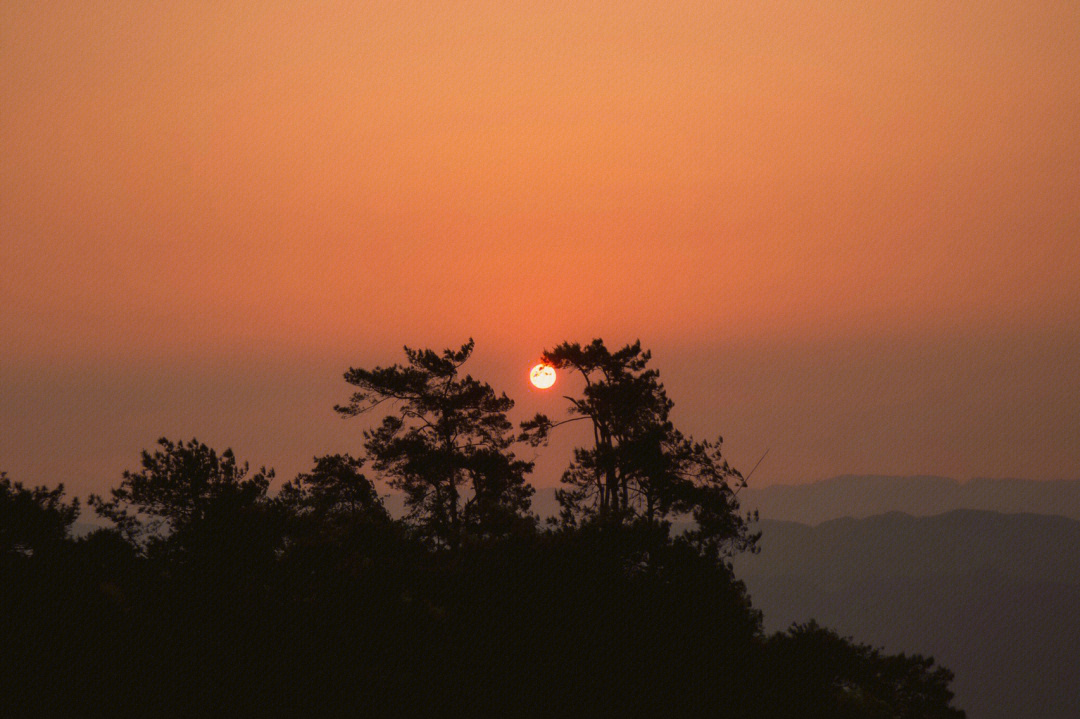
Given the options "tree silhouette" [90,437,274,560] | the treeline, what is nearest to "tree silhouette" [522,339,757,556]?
the treeline

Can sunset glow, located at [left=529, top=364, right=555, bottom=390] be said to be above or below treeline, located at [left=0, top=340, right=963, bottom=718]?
above

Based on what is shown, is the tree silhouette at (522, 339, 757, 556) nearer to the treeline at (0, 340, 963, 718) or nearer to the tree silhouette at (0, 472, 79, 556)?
the treeline at (0, 340, 963, 718)

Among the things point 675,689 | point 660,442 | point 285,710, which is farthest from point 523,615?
point 660,442

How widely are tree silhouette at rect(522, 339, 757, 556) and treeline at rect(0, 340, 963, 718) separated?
0.85 feet

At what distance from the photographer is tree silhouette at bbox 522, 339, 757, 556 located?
51094 mm

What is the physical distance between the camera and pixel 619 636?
35.0m

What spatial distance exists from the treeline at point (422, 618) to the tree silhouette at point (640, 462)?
0.26 meters

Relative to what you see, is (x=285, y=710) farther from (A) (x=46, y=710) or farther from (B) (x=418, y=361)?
(B) (x=418, y=361)

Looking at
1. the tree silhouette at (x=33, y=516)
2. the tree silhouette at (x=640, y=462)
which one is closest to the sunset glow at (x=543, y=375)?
the tree silhouette at (x=640, y=462)

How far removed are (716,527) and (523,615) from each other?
18513 mm

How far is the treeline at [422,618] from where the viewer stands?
31.5 meters

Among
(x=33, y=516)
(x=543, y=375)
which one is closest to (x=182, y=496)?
(x=33, y=516)

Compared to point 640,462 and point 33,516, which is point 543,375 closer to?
point 640,462

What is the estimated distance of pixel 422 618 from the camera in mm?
34469
